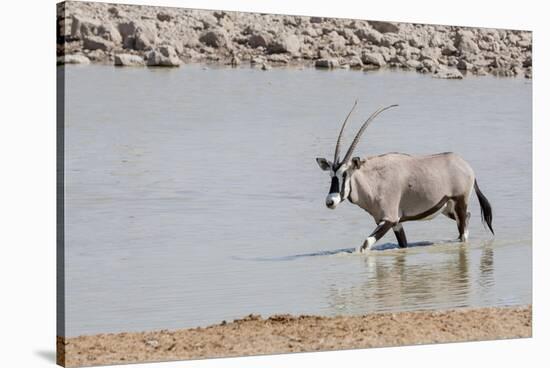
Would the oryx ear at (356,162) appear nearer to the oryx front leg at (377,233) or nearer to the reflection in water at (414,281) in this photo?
the oryx front leg at (377,233)

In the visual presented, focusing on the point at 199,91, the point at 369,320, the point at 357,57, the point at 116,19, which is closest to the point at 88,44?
the point at 116,19

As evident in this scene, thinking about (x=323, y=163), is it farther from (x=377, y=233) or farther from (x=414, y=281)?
(x=414, y=281)

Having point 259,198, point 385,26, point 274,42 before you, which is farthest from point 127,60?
point 385,26

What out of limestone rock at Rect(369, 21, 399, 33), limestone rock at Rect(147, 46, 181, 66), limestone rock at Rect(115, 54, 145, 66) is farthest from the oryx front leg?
limestone rock at Rect(115, 54, 145, 66)

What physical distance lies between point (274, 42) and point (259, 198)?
128cm

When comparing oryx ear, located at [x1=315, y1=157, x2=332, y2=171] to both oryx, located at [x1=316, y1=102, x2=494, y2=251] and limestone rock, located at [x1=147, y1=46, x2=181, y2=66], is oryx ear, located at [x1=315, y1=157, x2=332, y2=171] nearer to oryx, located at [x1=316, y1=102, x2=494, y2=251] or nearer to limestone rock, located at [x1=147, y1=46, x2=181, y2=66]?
oryx, located at [x1=316, y1=102, x2=494, y2=251]

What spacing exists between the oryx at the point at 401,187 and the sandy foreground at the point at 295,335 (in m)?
0.71

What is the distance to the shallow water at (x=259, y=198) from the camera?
980 cm

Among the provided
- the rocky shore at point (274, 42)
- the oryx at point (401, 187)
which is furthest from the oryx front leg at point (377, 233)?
the rocky shore at point (274, 42)

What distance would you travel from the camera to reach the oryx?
36.1 feet

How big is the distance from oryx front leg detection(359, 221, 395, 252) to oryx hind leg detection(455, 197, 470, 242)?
0.65 meters

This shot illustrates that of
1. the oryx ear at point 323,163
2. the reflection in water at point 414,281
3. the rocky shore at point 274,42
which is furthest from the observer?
the oryx ear at point 323,163

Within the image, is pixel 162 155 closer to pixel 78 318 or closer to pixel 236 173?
pixel 236 173

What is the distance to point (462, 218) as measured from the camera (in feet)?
37.7
